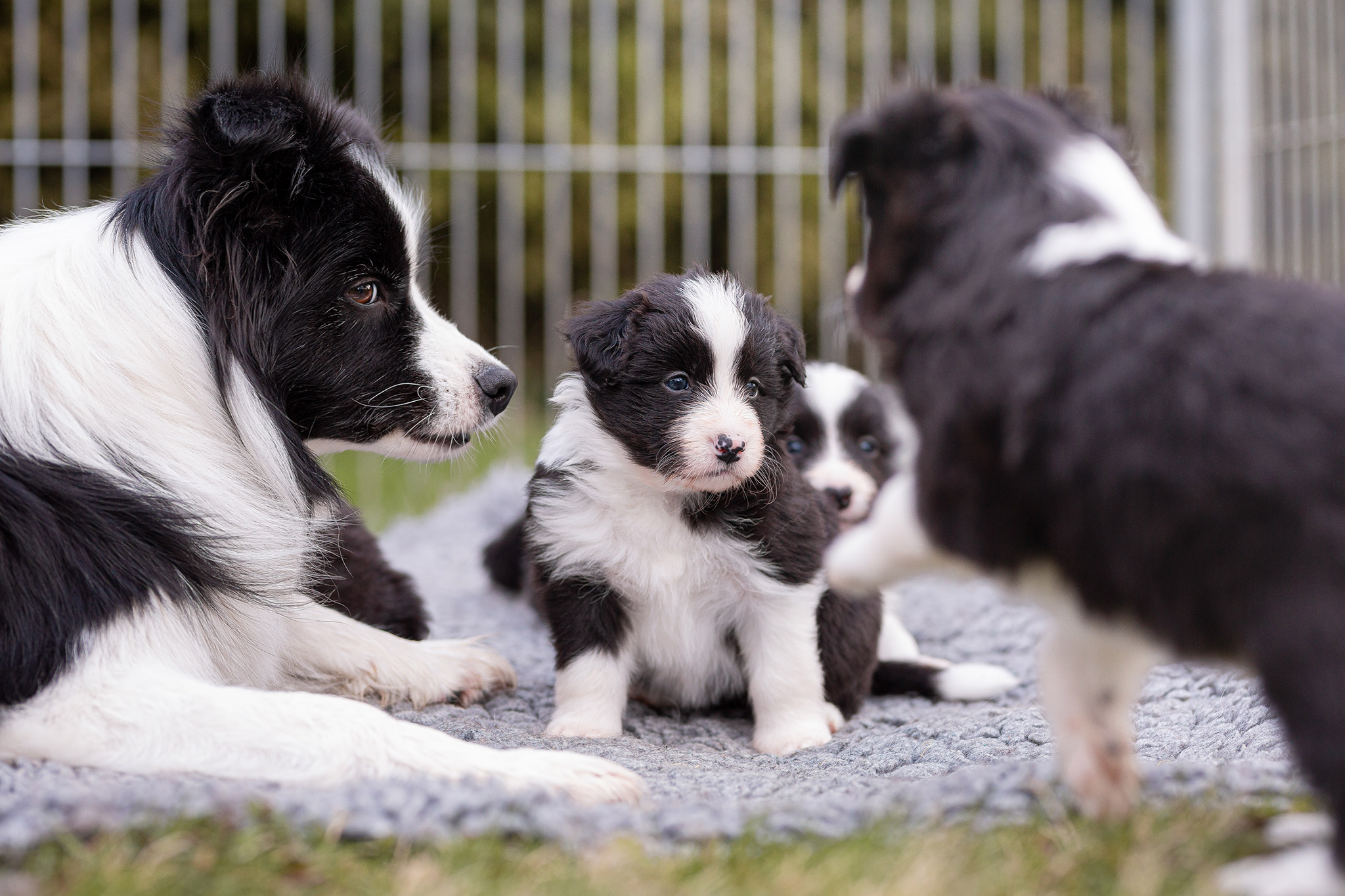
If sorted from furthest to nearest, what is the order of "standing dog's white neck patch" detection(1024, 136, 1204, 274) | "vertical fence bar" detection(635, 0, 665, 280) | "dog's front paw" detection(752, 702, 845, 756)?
"vertical fence bar" detection(635, 0, 665, 280) → "dog's front paw" detection(752, 702, 845, 756) → "standing dog's white neck patch" detection(1024, 136, 1204, 274)

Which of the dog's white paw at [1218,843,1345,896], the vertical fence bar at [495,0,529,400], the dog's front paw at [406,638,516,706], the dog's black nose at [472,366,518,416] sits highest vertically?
the vertical fence bar at [495,0,529,400]

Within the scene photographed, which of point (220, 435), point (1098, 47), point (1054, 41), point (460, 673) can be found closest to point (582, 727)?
point (460, 673)

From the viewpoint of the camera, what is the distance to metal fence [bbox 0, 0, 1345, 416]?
25.1ft

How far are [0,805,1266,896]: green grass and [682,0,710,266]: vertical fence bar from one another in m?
6.79

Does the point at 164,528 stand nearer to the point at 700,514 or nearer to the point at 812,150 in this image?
the point at 700,514

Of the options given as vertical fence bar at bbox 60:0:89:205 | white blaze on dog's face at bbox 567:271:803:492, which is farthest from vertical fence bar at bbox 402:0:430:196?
white blaze on dog's face at bbox 567:271:803:492

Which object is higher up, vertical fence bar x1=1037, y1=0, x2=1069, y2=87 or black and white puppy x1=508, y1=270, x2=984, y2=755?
vertical fence bar x1=1037, y1=0, x2=1069, y2=87

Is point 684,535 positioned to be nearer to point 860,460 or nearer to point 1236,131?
point 860,460

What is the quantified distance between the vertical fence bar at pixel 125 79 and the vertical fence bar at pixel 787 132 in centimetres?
424

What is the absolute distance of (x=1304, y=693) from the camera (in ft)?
4.99

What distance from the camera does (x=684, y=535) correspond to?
3.22 m

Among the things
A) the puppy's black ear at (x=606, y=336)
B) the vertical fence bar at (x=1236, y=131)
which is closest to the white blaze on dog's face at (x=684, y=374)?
the puppy's black ear at (x=606, y=336)

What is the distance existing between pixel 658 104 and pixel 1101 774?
749 centimetres

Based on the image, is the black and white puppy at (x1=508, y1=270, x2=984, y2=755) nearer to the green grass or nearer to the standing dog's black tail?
the green grass
